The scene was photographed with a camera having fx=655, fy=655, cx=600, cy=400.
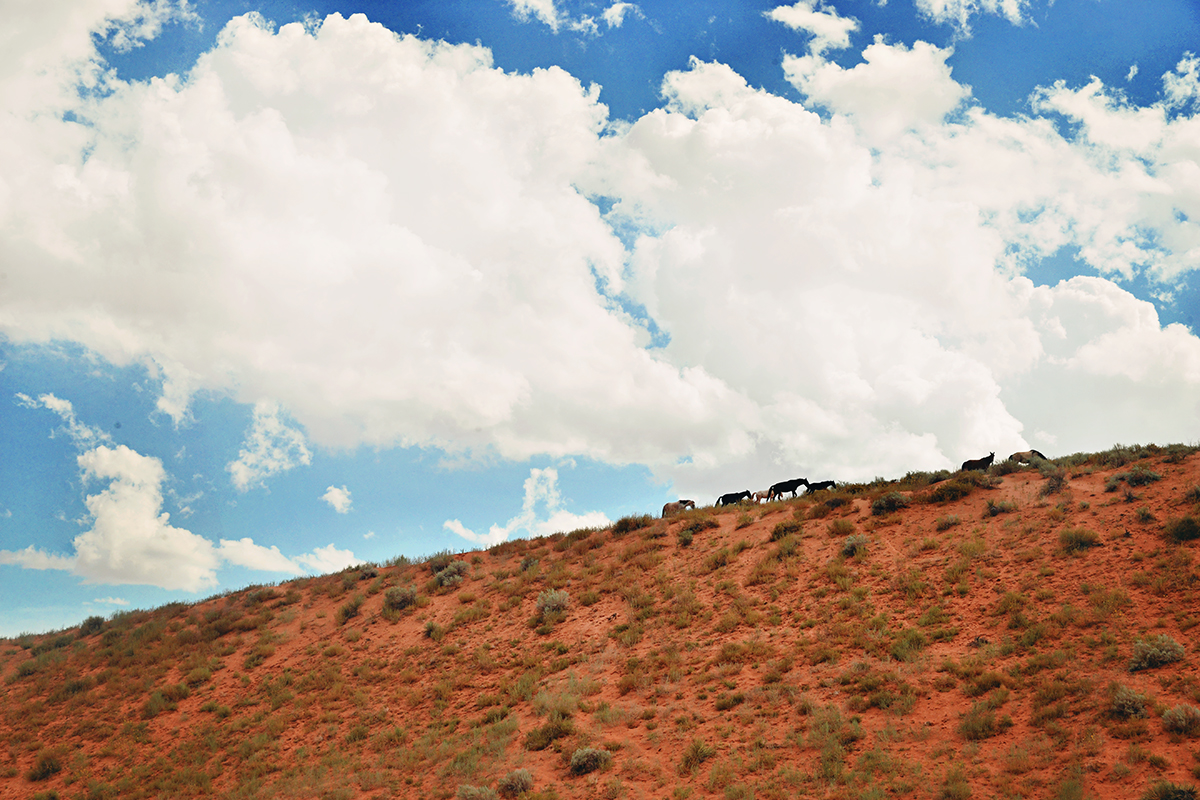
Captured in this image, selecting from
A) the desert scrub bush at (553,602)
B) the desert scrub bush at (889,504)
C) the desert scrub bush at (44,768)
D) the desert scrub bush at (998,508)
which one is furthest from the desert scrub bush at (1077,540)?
the desert scrub bush at (44,768)

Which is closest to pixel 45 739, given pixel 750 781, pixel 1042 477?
pixel 750 781

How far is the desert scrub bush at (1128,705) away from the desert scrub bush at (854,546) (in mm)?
9920

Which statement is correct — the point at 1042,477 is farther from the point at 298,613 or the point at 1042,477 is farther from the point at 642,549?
the point at 298,613

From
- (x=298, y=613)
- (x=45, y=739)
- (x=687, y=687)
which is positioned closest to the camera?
(x=687, y=687)

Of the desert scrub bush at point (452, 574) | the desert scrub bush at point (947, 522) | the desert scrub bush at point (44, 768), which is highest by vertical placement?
the desert scrub bush at point (452, 574)

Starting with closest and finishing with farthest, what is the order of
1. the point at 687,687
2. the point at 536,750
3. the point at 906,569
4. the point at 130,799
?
the point at 536,750, the point at 687,687, the point at 130,799, the point at 906,569

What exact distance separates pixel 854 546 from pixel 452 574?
1792cm

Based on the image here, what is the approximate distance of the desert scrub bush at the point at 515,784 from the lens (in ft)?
48.6

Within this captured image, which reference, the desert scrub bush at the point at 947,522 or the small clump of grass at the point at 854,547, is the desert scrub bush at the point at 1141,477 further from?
the small clump of grass at the point at 854,547

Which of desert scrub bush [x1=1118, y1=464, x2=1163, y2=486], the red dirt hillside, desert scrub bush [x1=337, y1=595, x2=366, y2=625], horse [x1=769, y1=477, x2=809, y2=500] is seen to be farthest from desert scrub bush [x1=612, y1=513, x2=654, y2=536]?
desert scrub bush [x1=1118, y1=464, x2=1163, y2=486]

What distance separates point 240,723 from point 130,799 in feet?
11.4

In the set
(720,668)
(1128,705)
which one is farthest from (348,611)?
(1128,705)

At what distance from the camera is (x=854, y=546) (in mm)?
22859

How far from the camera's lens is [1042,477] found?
24.4m
